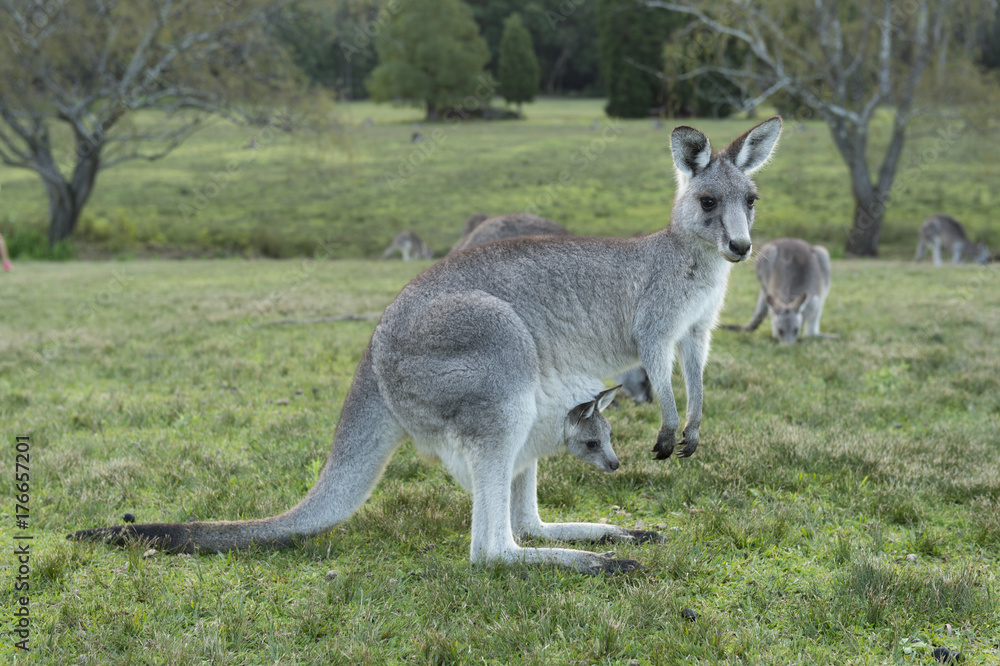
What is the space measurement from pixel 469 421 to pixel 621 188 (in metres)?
22.1

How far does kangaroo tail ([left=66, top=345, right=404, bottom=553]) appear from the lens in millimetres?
3203

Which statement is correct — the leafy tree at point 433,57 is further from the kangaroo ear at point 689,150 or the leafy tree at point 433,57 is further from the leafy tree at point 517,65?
the kangaroo ear at point 689,150

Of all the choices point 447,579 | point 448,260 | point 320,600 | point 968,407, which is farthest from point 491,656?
point 968,407

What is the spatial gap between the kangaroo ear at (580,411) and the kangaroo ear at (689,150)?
120cm

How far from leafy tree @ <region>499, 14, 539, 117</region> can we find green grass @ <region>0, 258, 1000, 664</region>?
130 ft

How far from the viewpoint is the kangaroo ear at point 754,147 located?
3.61 metres

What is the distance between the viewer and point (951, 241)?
16.6 meters

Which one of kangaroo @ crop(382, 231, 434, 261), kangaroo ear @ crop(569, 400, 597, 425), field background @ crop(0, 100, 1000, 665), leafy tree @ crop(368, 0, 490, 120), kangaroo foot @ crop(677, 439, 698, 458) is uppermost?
leafy tree @ crop(368, 0, 490, 120)

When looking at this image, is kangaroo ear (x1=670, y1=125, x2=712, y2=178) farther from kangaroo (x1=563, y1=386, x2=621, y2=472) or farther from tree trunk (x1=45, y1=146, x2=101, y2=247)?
tree trunk (x1=45, y1=146, x2=101, y2=247)

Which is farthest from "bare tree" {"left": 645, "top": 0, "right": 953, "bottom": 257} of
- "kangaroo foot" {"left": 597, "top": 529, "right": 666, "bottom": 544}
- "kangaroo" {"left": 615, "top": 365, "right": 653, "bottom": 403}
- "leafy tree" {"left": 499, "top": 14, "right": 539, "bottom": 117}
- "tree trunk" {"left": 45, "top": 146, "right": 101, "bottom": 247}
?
"leafy tree" {"left": 499, "top": 14, "right": 539, "bottom": 117}

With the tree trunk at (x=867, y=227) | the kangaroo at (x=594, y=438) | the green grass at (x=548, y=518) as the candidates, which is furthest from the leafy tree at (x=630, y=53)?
the kangaroo at (x=594, y=438)

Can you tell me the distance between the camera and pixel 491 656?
2.65 metres

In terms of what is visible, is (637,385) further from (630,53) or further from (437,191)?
(630,53)

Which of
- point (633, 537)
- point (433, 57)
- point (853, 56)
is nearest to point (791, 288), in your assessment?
point (633, 537)
